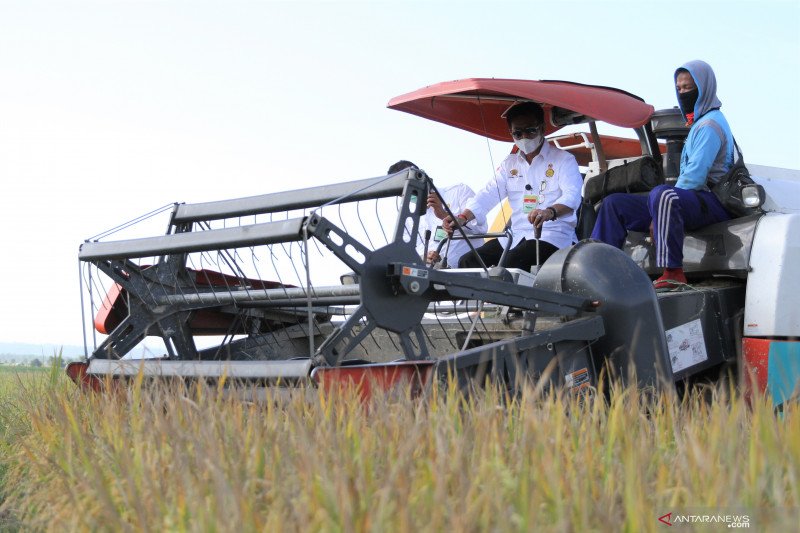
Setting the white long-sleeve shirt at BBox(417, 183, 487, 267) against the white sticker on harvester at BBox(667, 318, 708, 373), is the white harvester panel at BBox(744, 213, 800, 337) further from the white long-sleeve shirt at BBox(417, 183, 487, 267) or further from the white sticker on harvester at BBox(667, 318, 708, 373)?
the white long-sleeve shirt at BBox(417, 183, 487, 267)

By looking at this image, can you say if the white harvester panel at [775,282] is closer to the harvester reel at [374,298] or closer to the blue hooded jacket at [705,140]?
the blue hooded jacket at [705,140]

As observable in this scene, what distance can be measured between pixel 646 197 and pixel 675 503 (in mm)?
4001

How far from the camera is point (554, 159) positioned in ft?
22.1

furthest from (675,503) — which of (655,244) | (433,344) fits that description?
(655,244)

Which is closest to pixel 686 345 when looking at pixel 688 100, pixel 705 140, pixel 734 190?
pixel 734 190

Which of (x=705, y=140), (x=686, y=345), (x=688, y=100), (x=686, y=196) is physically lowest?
(x=686, y=345)

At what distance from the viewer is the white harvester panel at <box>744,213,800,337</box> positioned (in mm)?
5676

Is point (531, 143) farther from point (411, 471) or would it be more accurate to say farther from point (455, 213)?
point (411, 471)

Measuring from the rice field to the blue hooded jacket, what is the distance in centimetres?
237

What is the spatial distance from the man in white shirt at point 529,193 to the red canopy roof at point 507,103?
0.54 feet

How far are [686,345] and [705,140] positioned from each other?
4.57ft

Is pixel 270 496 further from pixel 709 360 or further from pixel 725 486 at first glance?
pixel 709 360

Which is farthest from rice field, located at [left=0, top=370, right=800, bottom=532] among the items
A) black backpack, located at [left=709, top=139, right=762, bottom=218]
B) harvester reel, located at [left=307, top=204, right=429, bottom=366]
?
black backpack, located at [left=709, top=139, right=762, bottom=218]

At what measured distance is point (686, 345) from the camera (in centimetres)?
550
